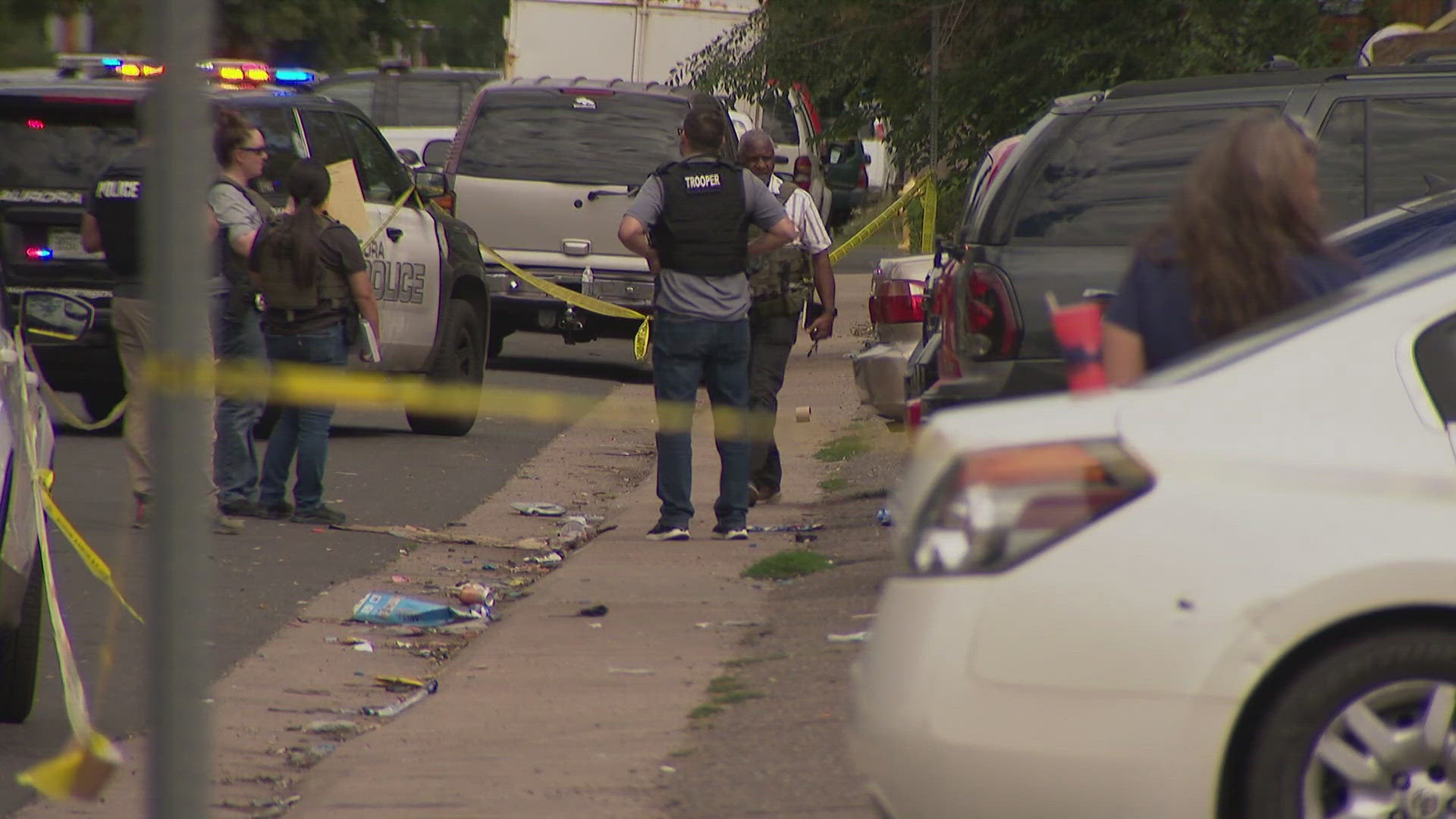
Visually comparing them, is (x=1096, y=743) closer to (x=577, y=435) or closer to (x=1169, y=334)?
(x=1169, y=334)

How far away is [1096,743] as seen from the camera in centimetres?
365

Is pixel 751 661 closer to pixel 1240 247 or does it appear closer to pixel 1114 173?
pixel 1114 173

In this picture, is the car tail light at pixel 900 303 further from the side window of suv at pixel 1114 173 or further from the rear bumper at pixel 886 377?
the side window of suv at pixel 1114 173

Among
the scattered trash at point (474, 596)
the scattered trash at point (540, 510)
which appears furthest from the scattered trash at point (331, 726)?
the scattered trash at point (540, 510)

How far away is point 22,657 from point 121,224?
3421mm

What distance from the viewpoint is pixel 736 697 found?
6.17 m

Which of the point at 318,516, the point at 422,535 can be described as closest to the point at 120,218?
the point at 318,516

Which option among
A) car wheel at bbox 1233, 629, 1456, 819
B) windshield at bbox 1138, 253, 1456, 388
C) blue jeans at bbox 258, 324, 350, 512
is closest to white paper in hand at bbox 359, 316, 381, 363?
blue jeans at bbox 258, 324, 350, 512

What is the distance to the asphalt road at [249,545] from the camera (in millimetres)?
6445

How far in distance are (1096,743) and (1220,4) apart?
A: 10282 millimetres

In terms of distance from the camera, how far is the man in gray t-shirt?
28.6 ft

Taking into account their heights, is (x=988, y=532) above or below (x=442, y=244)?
above

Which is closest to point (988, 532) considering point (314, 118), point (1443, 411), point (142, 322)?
point (1443, 411)

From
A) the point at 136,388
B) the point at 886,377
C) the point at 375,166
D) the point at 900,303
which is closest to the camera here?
the point at 136,388
